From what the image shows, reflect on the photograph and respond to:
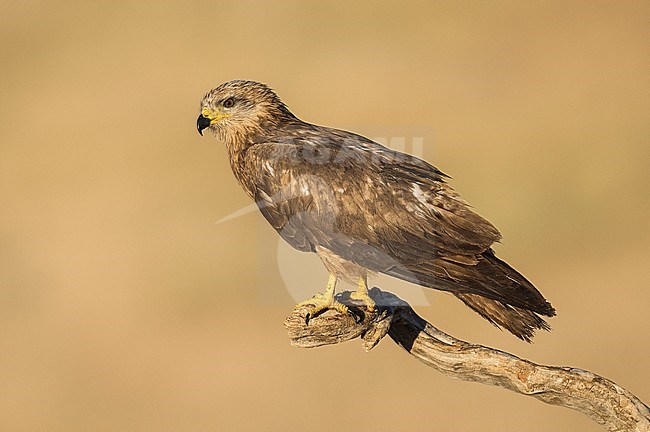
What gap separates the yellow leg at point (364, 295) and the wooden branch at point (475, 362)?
2.7 inches

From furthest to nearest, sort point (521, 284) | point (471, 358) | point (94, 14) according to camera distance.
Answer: point (94, 14)
point (471, 358)
point (521, 284)

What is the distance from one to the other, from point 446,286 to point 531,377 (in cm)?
99

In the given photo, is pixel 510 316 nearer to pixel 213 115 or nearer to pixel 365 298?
pixel 365 298

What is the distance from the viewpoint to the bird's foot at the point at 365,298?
8531mm

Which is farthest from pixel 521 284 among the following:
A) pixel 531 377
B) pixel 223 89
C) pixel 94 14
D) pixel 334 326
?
pixel 94 14

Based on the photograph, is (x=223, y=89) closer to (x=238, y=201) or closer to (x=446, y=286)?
(x=446, y=286)

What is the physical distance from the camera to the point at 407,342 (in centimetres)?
865

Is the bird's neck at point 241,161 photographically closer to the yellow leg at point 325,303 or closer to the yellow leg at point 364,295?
the yellow leg at point 325,303

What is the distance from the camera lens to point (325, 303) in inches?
334

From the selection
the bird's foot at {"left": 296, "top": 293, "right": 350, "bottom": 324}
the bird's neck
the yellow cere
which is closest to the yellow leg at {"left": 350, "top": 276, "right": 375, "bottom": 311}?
the bird's foot at {"left": 296, "top": 293, "right": 350, "bottom": 324}

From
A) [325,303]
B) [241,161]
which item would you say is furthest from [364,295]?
[241,161]

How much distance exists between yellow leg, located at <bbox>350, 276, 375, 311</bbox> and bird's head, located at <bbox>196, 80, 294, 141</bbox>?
1.52m

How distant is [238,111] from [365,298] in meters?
1.87

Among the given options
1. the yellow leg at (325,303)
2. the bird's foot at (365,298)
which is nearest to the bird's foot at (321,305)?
the yellow leg at (325,303)
